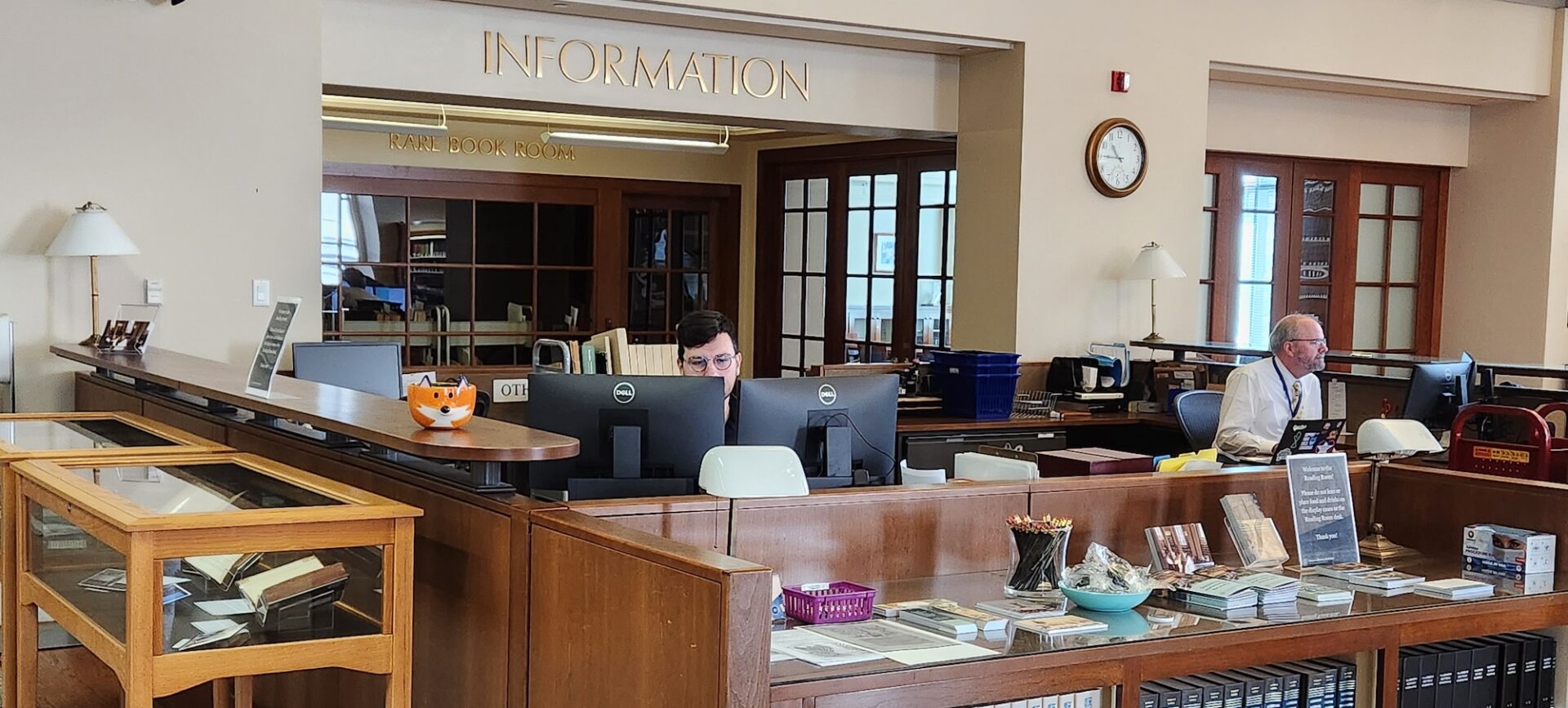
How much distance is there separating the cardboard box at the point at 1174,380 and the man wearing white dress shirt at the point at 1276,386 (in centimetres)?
181

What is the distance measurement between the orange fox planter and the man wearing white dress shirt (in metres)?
3.26

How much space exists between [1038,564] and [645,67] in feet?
14.7

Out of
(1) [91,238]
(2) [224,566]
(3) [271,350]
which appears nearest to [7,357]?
(1) [91,238]

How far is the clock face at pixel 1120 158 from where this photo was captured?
25.6 feet

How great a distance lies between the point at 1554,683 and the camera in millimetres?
3543

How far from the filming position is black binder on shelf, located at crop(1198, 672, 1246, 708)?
2973 mm

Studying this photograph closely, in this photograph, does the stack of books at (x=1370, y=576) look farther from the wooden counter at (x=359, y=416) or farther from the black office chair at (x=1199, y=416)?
the black office chair at (x=1199, y=416)

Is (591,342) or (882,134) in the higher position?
(882,134)

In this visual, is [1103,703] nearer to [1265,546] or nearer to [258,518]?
[1265,546]

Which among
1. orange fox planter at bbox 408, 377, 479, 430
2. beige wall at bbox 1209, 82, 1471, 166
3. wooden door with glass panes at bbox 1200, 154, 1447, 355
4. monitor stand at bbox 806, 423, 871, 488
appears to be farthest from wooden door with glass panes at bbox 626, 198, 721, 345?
orange fox planter at bbox 408, 377, 479, 430

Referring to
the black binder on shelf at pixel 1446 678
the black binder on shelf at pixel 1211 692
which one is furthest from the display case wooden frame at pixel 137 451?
the black binder on shelf at pixel 1446 678

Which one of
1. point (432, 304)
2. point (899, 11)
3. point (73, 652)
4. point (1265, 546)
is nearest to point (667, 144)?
point (432, 304)

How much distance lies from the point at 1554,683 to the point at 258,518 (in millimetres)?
2993

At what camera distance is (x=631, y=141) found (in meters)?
9.79
